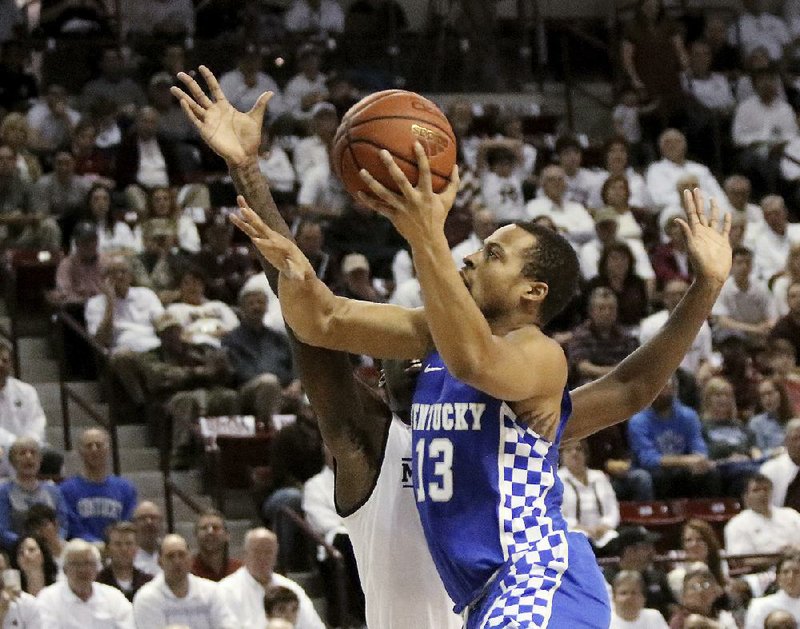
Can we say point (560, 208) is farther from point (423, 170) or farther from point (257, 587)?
point (423, 170)

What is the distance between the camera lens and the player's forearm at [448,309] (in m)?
4.27

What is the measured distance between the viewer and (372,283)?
14312 millimetres

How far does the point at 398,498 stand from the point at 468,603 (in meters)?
0.51

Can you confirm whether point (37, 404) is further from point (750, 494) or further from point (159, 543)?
point (750, 494)

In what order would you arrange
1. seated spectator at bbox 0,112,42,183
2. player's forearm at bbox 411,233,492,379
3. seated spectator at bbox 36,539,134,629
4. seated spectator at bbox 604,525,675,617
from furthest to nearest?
seated spectator at bbox 0,112,42,183 → seated spectator at bbox 604,525,675,617 → seated spectator at bbox 36,539,134,629 → player's forearm at bbox 411,233,492,379

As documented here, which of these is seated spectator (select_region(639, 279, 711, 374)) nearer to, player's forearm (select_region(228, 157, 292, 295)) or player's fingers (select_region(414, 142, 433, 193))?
player's forearm (select_region(228, 157, 292, 295))

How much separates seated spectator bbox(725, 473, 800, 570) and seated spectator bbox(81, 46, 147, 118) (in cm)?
735

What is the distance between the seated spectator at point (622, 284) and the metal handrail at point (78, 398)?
3988 mm

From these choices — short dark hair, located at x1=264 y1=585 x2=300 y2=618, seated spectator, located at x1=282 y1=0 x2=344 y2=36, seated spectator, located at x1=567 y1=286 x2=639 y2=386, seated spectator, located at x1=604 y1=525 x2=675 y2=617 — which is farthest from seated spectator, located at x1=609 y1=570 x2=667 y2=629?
seated spectator, located at x1=282 y1=0 x2=344 y2=36

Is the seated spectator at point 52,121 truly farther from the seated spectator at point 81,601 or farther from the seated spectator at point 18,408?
the seated spectator at point 81,601

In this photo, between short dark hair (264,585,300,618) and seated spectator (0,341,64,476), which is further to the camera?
seated spectator (0,341,64,476)

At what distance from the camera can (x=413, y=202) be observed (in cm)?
430

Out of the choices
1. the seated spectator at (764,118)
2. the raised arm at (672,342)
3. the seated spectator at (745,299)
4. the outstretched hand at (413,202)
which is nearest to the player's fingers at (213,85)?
the outstretched hand at (413,202)

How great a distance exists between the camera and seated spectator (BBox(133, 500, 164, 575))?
11242 mm
